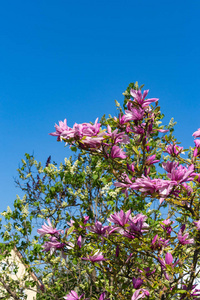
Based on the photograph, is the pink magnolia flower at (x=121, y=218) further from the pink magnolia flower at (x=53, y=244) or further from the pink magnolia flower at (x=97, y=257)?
the pink magnolia flower at (x=53, y=244)

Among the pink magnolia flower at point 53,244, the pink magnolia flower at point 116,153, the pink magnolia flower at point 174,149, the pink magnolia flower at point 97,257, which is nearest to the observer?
the pink magnolia flower at point 116,153

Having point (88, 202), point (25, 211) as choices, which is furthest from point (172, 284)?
point (25, 211)

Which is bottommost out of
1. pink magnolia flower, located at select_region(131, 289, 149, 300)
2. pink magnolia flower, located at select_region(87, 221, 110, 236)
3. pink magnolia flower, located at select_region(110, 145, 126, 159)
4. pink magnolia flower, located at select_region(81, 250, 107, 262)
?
pink magnolia flower, located at select_region(131, 289, 149, 300)

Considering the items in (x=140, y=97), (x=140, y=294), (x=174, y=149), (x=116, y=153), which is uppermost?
(x=140, y=97)

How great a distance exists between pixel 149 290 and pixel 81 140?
5.61 ft

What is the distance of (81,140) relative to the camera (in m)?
3.16

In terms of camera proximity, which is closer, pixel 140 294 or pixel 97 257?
pixel 140 294

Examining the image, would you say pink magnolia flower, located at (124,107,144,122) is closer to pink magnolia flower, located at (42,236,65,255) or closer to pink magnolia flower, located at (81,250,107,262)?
pink magnolia flower, located at (81,250,107,262)

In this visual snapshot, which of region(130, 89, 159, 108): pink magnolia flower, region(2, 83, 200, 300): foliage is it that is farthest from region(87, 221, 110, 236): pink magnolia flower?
region(130, 89, 159, 108): pink magnolia flower

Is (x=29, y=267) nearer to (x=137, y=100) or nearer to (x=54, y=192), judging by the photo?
(x=54, y=192)

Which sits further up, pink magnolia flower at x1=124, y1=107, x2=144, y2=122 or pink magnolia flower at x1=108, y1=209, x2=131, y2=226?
pink magnolia flower at x1=124, y1=107, x2=144, y2=122

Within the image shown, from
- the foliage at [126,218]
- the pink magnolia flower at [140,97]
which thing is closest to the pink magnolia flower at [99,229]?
the foliage at [126,218]

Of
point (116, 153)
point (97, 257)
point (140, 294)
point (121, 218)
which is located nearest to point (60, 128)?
point (116, 153)

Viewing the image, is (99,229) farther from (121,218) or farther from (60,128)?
(60,128)
